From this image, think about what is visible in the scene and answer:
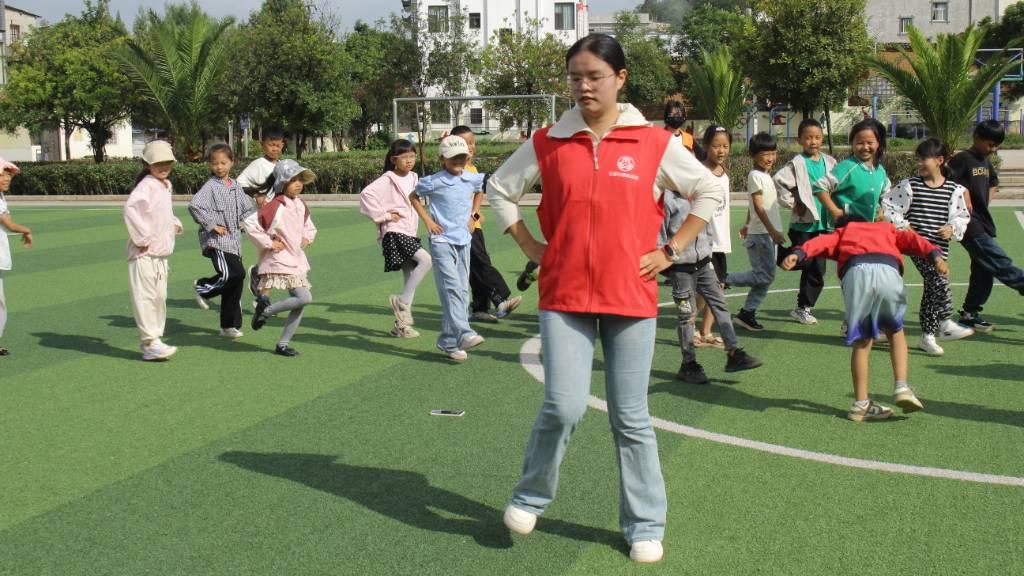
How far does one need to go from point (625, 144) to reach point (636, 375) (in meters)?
0.92

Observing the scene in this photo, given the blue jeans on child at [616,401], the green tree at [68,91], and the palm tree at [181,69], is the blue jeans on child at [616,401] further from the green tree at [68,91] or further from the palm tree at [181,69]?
the green tree at [68,91]

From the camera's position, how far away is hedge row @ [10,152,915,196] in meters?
31.5

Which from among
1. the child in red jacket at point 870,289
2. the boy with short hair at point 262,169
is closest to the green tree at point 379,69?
the boy with short hair at point 262,169

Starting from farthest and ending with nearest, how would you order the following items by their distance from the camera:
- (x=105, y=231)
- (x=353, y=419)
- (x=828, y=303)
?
(x=105, y=231) → (x=828, y=303) → (x=353, y=419)

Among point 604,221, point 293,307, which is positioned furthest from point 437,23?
point 604,221

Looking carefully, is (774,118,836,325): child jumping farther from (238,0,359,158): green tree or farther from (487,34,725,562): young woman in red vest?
(238,0,359,158): green tree

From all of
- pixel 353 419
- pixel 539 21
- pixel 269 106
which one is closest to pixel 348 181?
pixel 269 106

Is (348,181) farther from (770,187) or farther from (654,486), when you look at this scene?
(654,486)

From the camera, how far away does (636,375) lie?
4.49 m

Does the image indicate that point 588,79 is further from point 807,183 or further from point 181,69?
point 181,69

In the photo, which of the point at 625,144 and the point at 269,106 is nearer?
the point at 625,144

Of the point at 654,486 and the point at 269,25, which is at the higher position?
the point at 269,25

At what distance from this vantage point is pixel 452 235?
8.89 meters

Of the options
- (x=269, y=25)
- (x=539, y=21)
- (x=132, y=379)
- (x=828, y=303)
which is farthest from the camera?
(x=539, y=21)
